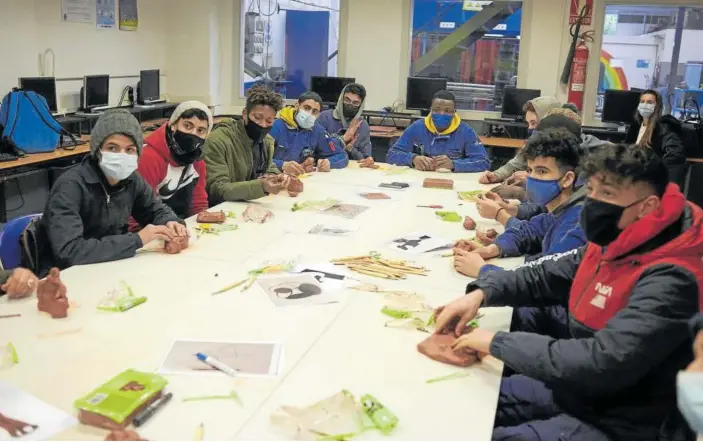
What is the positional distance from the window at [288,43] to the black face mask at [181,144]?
5.63 meters

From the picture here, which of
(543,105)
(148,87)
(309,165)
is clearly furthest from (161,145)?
(148,87)

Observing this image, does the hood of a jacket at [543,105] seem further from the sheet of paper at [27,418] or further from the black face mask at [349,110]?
the sheet of paper at [27,418]

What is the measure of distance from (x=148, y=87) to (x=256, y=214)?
5.10 m

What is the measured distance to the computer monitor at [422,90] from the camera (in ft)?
26.8

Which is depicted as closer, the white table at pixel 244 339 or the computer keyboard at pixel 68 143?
the white table at pixel 244 339

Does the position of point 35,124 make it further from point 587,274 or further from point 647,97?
point 647,97

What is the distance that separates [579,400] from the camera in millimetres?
1888

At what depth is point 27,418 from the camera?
148cm

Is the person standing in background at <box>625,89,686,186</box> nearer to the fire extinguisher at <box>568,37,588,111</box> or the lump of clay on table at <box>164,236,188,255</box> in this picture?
the fire extinguisher at <box>568,37,588,111</box>

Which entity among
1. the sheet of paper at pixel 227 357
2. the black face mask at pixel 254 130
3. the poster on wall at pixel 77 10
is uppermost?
the poster on wall at pixel 77 10

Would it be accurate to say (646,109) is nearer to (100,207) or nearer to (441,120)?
(441,120)

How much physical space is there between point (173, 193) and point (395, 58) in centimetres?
538

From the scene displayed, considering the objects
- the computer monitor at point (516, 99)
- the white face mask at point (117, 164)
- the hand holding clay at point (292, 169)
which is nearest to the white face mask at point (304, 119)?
the hand holding clay at point (292, 169)

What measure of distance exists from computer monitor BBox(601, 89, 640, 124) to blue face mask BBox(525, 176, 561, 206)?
208 inches
